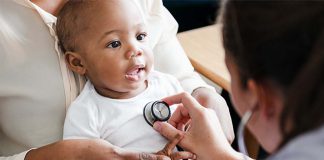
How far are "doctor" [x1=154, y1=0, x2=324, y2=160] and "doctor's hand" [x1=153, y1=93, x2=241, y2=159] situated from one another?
0.37 m

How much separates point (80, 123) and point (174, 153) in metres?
0.24

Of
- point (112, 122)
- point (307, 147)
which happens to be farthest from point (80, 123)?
point (307, 147)

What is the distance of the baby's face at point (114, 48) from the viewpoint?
3.73 ft

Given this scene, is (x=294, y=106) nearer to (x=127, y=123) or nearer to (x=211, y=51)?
(x=127, y=123)

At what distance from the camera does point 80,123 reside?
1.13 meters

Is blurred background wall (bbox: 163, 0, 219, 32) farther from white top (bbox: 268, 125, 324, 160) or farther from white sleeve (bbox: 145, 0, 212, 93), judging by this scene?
white top (bbox: 268, 125, 324, 160)

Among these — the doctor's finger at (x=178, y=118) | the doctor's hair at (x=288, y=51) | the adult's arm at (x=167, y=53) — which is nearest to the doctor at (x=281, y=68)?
the doctor's hair at (x=288, y=51)

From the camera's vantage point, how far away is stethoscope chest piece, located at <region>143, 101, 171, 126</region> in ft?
3.86

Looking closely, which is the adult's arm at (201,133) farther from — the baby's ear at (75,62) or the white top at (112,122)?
the baby's ear at (75,62)

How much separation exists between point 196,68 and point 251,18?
3.22ft

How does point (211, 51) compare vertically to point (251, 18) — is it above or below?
below

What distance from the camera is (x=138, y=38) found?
121cm

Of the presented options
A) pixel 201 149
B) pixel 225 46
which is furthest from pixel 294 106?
pixel 201 149

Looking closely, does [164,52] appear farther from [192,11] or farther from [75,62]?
[192,11]
